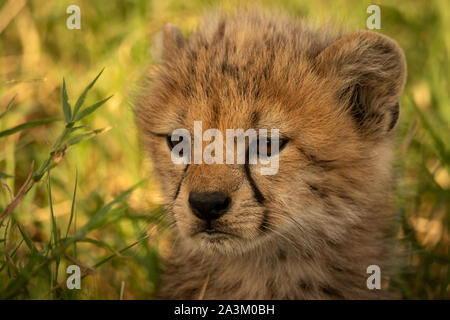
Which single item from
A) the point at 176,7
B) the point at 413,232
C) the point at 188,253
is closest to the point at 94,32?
the point at 176,7

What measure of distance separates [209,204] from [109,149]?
8.72ft

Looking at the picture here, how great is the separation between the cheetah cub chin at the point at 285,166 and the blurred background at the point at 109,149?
357 mm

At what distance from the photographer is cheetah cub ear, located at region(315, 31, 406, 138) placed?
3.22 meters

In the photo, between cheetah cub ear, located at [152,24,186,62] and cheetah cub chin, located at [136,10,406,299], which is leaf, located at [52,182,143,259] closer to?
cheetah cub chin, located at [136,10,406,299]

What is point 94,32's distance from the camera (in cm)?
598

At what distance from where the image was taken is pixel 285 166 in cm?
304

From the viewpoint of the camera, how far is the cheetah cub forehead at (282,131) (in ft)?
9.71

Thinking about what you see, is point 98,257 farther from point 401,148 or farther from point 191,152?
point 401,148

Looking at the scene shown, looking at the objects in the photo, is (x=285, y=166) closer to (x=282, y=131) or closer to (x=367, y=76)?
(x=282, y=131)

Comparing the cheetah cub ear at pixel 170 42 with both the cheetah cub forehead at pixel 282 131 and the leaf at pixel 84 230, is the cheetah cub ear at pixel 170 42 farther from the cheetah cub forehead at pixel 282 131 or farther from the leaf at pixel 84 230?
the leaf at pixel 84 230

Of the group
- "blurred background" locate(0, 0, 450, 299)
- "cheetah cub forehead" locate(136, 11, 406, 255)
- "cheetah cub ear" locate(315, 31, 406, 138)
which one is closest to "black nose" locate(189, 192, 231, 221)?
"cheetah cub forehead" locate(136, 11, 406, 255)
